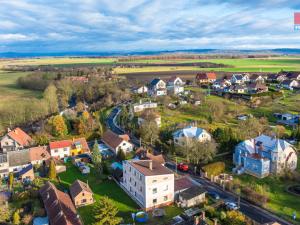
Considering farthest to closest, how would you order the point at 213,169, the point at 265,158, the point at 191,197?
the point at 265,158 < the point at 213,169 < the point at 191,197

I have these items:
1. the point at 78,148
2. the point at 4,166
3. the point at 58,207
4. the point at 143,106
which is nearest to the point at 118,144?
the point at 78,148

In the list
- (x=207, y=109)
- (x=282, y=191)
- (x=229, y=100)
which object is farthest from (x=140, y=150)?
(x=229, y=100)

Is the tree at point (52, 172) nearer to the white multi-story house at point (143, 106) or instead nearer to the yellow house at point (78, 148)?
the yellow house at point (78, 148)

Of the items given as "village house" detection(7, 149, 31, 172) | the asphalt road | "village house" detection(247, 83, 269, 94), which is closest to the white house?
the asphalt road

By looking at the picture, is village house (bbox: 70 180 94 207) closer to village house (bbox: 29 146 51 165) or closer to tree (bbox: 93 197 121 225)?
tree (bbox: 93 197 121 225)

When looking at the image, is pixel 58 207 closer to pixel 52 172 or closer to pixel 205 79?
pixel 52 172

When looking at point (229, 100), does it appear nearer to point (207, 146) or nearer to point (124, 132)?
point (124, 132)

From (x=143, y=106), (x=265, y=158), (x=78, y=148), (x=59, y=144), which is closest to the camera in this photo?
(x=265, y=158)
